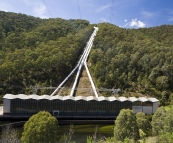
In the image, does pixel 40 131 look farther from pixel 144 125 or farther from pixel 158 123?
pixel 158 123

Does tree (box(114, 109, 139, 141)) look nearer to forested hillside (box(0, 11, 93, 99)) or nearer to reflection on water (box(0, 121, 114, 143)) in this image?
reflection on water (box(0, 121, 114, 143))

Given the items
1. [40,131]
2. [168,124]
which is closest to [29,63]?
[40,131]

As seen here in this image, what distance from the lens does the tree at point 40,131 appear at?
71.9 ft

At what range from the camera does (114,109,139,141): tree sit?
23.4m

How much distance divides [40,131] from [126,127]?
9.38 metres

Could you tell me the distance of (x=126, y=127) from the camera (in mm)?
23984

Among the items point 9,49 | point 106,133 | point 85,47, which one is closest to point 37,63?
point 9,49

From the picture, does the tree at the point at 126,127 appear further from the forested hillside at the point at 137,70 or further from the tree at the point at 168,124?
the forested hillside at the point at 137,70

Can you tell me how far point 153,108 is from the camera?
40656 millimetres

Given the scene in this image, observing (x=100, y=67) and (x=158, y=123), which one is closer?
(x=158, y=123)

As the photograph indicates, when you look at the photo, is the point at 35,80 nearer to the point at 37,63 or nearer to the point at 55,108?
the point at 37,63

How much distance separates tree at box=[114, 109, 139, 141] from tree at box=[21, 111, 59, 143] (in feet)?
22.3

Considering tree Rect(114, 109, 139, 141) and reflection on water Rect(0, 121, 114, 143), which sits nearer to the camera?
tree Rect(114, 109, 139, 141)

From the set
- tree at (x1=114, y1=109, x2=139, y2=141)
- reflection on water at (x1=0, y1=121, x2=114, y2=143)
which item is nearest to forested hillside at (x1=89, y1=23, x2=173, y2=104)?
reflection on water at (x1=0, y1=121, x2=114, y2=143)
